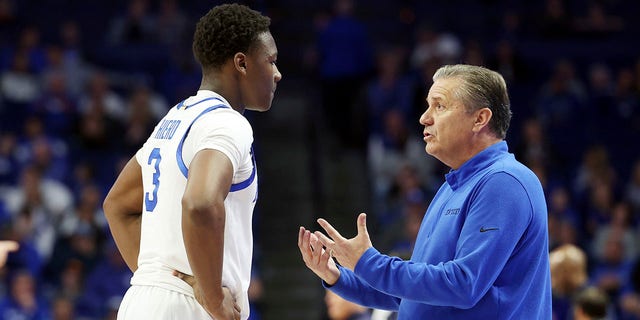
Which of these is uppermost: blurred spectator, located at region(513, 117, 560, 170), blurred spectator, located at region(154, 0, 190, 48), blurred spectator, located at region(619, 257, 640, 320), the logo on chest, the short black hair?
the short black hair

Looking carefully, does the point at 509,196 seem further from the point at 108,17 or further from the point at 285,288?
the point at 108,17

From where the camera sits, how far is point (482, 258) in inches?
149

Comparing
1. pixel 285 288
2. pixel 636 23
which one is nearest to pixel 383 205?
pixel 285 288

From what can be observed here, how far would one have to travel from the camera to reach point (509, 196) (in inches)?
153

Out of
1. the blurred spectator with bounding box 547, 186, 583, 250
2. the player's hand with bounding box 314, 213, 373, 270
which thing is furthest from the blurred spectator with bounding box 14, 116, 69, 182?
the player's hand with bounding box 314, 213, 373, 270

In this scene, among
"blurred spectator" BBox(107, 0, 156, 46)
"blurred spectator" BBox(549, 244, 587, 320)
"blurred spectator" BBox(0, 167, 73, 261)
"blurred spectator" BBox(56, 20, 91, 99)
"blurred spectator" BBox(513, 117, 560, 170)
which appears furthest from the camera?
"blurred spectator" BBox(107, 0, 156, 46)

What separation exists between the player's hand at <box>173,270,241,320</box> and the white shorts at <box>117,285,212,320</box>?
44 millimetres

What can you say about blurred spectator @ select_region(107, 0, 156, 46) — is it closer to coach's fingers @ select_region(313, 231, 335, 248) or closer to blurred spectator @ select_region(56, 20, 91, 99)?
blurred spectator @ select_region(56, 20, 91, 99)

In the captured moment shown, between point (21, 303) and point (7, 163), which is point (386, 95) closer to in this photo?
point (7, 163)

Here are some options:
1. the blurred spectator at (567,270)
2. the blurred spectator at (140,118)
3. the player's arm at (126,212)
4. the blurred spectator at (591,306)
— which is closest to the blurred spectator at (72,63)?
the blurred spectator at (140,118)

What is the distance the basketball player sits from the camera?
146 inches

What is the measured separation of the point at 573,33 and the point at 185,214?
Answer: 13446 mm

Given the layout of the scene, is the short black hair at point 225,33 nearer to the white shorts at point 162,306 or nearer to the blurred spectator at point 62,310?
the white shorts at point 162,306

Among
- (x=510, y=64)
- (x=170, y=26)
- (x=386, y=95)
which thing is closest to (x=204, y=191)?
(x=386, y=95)
